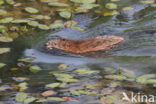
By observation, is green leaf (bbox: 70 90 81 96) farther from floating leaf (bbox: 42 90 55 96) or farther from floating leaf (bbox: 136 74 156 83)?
floating leaf (bbox: 136 74 156 83)

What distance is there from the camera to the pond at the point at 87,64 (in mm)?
3916

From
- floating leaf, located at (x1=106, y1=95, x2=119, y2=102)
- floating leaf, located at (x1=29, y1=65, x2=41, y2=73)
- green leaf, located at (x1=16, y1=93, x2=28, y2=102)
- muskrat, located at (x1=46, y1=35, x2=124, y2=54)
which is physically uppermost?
muskrat, located at (x1=46, y1=35, x2=124, y2=54)

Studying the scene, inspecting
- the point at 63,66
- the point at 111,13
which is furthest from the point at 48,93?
the point at 111,13

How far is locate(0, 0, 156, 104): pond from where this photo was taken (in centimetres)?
392

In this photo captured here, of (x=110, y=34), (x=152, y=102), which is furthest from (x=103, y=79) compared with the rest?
(x=110, y=34)

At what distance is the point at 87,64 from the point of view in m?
4.79

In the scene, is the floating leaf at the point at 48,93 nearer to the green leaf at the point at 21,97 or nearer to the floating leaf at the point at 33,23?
the green leaf at the point at 21,97

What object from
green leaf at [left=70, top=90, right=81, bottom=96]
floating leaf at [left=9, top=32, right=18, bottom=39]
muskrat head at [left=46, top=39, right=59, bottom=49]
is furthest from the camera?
floating leaf at [left=9, top=32, right=18, bottom=39]

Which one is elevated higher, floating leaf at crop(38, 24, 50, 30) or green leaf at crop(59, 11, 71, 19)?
green leaf at crop(59, 11, 71, 19)

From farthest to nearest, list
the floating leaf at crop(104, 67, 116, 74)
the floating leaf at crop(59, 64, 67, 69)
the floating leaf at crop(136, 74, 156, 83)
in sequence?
the floating leaf at crop(59, 64, 67, 69) → the floating leaf at crop(104, 67, 116, 74) → the floating leaf at crop(136, 74, 156, 83)

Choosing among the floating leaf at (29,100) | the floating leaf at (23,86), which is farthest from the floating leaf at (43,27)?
the floating leaf at (29,100)

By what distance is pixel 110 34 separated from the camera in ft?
19.6

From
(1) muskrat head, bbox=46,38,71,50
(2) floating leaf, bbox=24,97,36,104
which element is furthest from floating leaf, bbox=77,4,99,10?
(2) floating leaf, bbox=24,97,36,104

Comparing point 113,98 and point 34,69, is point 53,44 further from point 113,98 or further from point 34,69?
point 113,98
